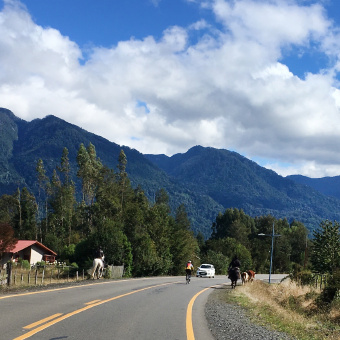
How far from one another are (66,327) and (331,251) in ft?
163

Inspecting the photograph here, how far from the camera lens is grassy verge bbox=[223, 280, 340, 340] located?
12086mm

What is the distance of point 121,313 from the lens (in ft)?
38.6

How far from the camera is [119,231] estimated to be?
48750 millimetres

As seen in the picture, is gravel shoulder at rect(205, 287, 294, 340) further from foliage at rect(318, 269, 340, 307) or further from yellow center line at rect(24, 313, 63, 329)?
foliage at rect(318, 269, 340, 307)

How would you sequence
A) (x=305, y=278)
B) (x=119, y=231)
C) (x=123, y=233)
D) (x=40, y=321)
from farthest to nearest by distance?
(x=123, y=233), (x=119, y=231), (x=305, y=278), (x=40, y=321)

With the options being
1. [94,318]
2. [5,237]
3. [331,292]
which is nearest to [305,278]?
[331,292]

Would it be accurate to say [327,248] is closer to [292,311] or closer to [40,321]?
[292,311]

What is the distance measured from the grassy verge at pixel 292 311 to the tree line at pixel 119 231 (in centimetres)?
2348

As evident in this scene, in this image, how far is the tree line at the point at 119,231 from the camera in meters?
50.3

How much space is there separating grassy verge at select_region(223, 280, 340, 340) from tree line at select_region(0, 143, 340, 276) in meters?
23.5

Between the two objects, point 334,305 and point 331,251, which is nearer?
point 334,305

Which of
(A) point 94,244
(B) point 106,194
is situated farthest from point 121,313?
(B) point 106,194

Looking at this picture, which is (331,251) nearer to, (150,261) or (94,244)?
(150,261)

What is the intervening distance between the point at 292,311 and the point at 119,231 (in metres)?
30.2
